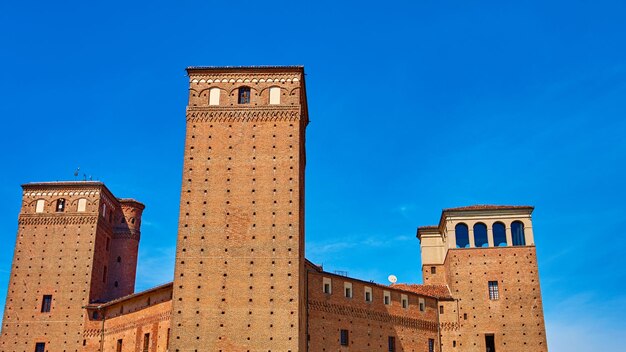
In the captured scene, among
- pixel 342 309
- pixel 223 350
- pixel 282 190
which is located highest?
pixel 282 190

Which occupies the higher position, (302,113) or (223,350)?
(302,113)

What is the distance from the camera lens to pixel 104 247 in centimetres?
4262

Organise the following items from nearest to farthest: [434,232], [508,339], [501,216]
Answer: [508,339] < [501,216] < [434,232]

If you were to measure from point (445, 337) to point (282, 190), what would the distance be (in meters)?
13.2

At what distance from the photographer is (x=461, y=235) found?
38.5m

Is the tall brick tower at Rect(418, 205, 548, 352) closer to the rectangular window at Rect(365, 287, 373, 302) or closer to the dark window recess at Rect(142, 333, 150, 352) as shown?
the rectangular window at Rect(365, 287, 373, 302)

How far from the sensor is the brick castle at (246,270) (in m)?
27.9

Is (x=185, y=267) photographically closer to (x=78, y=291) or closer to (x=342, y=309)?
(x=342, y=309)

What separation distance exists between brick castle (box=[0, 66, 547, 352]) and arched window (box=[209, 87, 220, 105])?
0.20 ft

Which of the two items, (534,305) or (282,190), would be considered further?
(534,305)

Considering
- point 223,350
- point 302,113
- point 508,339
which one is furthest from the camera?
point 508,339

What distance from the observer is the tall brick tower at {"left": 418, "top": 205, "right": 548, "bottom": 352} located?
1421 inches

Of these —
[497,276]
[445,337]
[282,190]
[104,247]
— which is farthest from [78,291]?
[497,276]

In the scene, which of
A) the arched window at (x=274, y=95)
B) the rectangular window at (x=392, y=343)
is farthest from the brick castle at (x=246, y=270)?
the rectangular window at (x=392, y=343)
